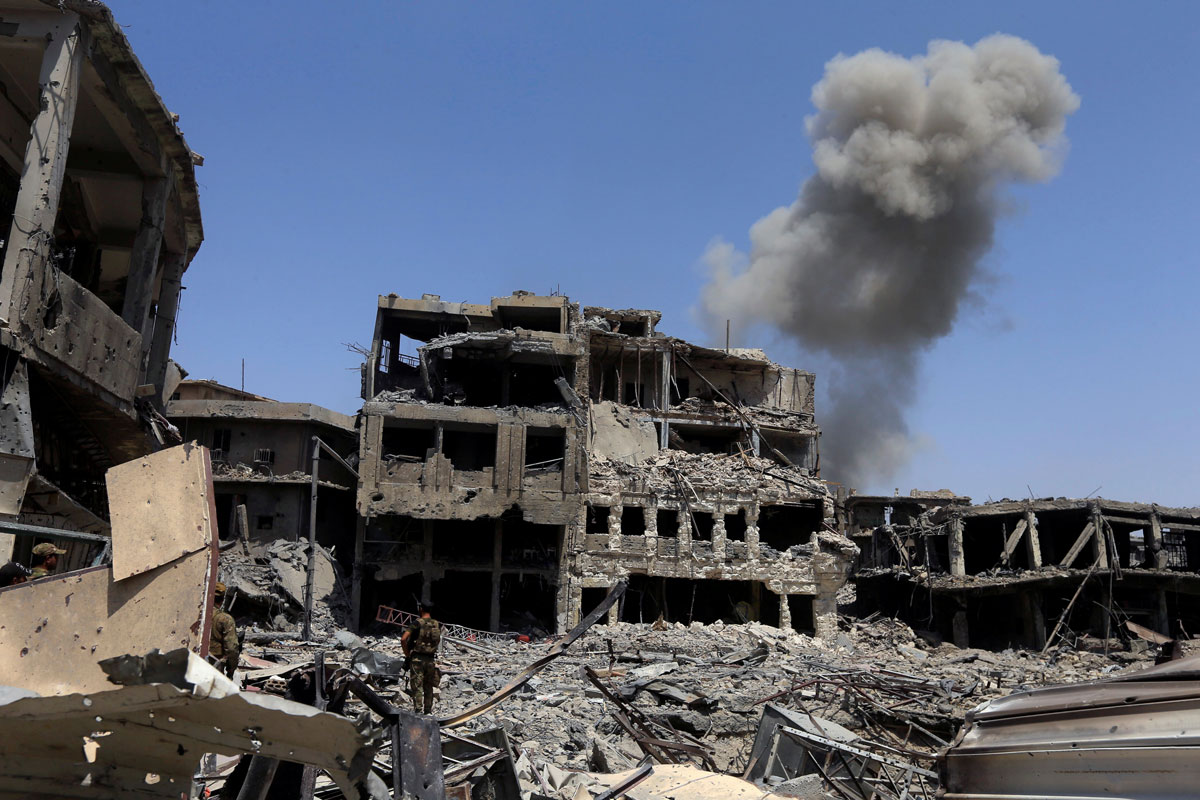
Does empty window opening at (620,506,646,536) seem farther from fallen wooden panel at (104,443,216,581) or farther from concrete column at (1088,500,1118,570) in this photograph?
fallen wooden panel at (104,443,216,581)

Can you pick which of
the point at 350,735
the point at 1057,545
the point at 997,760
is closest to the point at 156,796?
the point at 350,735

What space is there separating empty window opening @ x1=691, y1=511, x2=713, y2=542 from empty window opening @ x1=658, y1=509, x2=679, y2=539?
65cm

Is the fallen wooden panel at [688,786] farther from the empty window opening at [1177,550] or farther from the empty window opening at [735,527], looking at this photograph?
the empty window opening at [1177,550]

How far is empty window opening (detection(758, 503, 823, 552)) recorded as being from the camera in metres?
34.6

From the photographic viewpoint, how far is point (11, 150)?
38.0 ft

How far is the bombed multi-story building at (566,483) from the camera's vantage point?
1155 inches

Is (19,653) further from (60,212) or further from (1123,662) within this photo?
(1123,662)

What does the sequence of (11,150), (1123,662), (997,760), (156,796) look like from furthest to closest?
1. (1123,662)
2. (11,150)
3. (997,760)
4. (156,796)

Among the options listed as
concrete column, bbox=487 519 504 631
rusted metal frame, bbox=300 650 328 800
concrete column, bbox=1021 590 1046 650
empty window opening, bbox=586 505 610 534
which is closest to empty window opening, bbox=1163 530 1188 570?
concrete column, bbox=1021 590 1046 650

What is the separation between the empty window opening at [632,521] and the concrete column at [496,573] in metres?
4.60

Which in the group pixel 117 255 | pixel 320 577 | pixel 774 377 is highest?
pixel 774 377

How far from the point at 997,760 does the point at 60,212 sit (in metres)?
13.5

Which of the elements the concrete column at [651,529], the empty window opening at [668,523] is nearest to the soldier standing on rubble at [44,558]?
the concrete column at [651,529]

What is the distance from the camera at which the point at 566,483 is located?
29.4 meters
